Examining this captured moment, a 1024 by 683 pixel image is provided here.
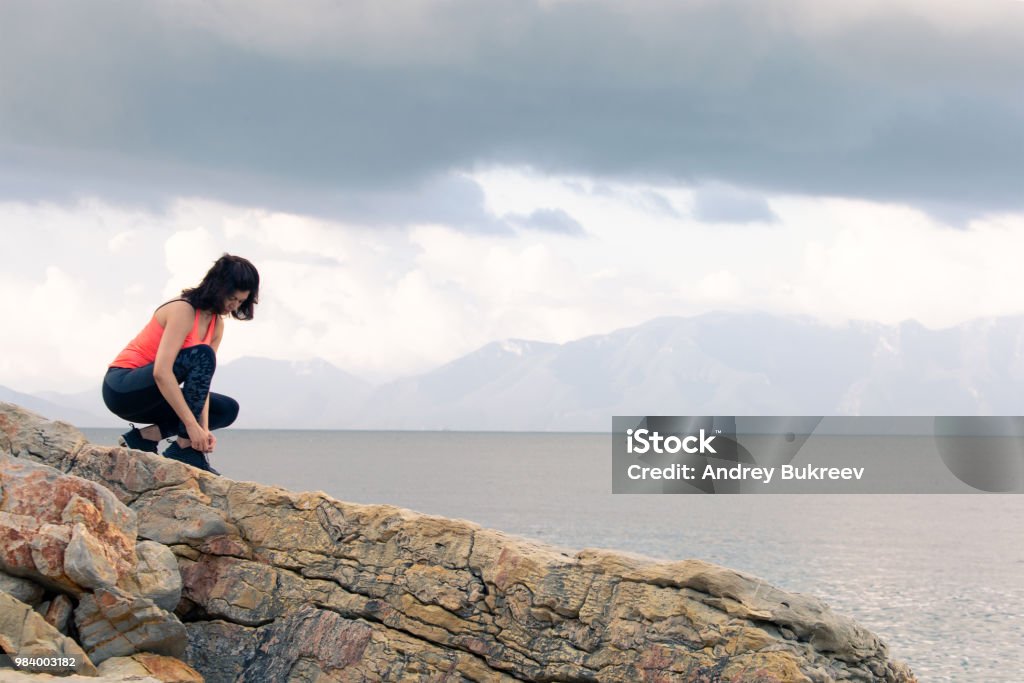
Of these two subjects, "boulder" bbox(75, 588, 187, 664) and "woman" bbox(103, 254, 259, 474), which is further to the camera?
"woman" bbox(103, 254, 259, 474)

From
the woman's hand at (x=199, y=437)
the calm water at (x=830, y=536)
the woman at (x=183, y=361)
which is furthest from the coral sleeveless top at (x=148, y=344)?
the calm water at (x=830, y=536)

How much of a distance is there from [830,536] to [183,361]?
53.6m

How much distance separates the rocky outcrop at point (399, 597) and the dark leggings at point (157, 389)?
41cm

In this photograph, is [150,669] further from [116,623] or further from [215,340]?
[215,340]

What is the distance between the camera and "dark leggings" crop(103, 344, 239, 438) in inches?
353

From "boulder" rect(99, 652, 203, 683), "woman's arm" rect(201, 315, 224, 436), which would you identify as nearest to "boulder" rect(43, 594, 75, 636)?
"boulder" rect(99, 652, 203, 683)

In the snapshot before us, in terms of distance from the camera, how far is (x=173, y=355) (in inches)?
347

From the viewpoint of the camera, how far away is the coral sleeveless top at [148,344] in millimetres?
9133

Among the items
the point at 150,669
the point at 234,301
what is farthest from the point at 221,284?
the point at 150,669

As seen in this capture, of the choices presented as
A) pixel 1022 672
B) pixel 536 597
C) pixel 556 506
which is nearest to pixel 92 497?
pixel 536 597

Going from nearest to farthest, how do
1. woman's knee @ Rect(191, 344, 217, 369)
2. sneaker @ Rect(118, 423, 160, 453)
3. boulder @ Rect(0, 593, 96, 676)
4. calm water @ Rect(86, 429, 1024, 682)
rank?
boulder @ Rect(0, 593, 96, 676)
woman's knee @ Rect(191, 344, 217, 369)
sneaker @ Rect(118, 423, 160, 453)
calm water @ Rect(86, 429, 1024, 682)

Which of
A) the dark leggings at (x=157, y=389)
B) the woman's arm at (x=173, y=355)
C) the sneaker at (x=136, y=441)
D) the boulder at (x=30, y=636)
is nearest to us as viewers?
the boulder at (x=30, y=636)

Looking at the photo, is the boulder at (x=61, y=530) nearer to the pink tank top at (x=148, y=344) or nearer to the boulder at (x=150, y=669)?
the boulder at (x=150, y=669)

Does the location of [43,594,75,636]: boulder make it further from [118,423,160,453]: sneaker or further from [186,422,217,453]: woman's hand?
[118,423,160,453]: sneaker
